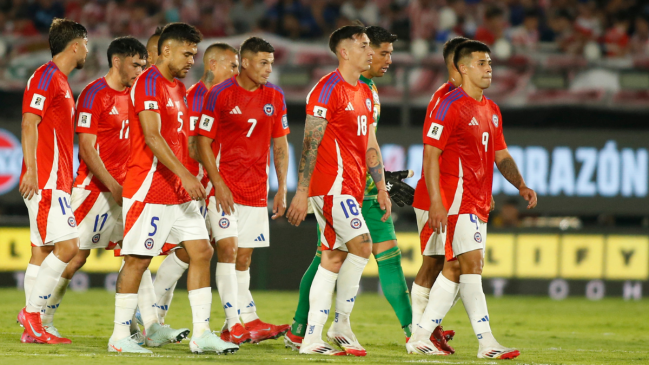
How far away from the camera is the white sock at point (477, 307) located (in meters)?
6.45

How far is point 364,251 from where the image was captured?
657 cm

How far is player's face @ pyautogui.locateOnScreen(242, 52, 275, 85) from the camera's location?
7.35 meters

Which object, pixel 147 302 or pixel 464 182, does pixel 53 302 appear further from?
pixel 464 182

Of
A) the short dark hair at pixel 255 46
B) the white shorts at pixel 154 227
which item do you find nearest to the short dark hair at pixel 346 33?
the short dark hair at pixel 255 46

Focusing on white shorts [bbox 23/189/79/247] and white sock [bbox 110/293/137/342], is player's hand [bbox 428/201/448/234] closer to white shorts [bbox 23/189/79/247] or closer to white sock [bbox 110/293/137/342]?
white sock [bbox 110/293/137/342]

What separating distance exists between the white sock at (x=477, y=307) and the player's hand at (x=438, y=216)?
43 centimetres

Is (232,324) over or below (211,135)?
below

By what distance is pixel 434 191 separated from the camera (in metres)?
6.54

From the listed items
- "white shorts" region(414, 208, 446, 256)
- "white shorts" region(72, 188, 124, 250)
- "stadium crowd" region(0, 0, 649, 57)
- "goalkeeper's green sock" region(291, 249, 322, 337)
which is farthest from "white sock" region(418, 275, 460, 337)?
"stadium crowd" region(0, 0, 649, 57)

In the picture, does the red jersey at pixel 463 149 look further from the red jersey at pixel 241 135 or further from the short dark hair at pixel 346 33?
the red jersey at pixel 241 135

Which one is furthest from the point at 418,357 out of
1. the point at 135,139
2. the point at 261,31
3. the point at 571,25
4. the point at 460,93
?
the point at 571,25

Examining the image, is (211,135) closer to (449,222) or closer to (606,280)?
(449,222)

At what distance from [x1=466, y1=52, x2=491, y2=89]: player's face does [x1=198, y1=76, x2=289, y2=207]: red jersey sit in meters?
1.82

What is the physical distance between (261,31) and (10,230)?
559cm
